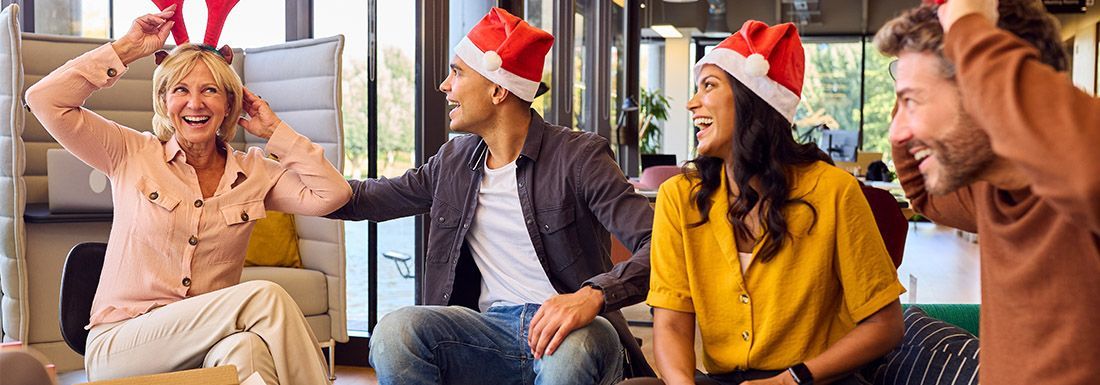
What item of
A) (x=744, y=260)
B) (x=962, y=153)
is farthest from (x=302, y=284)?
(x=962, y=153)

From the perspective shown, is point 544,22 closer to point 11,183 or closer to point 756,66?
point 11,183

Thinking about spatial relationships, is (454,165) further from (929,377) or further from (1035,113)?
(1035,113)

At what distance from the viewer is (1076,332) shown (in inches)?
51.4

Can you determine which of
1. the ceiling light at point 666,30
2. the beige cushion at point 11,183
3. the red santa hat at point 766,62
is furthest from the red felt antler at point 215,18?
the ceiling light at point 666,30

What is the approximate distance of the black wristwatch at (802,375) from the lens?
1953mm

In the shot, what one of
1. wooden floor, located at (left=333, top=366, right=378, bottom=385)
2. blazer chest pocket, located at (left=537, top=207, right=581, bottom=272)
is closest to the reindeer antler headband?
blazer chest pocket, located at (left=537, top=207, right=581, bottom=272)

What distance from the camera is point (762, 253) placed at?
205 centimetres

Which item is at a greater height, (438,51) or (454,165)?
(438,51)

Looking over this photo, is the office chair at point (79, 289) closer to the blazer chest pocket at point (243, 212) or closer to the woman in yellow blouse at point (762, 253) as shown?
the blazer chest pocket at point (243, 212)

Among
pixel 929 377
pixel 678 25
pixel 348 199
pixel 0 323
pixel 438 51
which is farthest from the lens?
pixel 678 25

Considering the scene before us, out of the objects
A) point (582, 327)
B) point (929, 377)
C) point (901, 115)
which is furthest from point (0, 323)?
point (901, 115)

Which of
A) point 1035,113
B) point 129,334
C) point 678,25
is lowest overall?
point 129,334

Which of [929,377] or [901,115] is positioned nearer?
[901,115]

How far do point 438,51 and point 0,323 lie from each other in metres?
1.91
